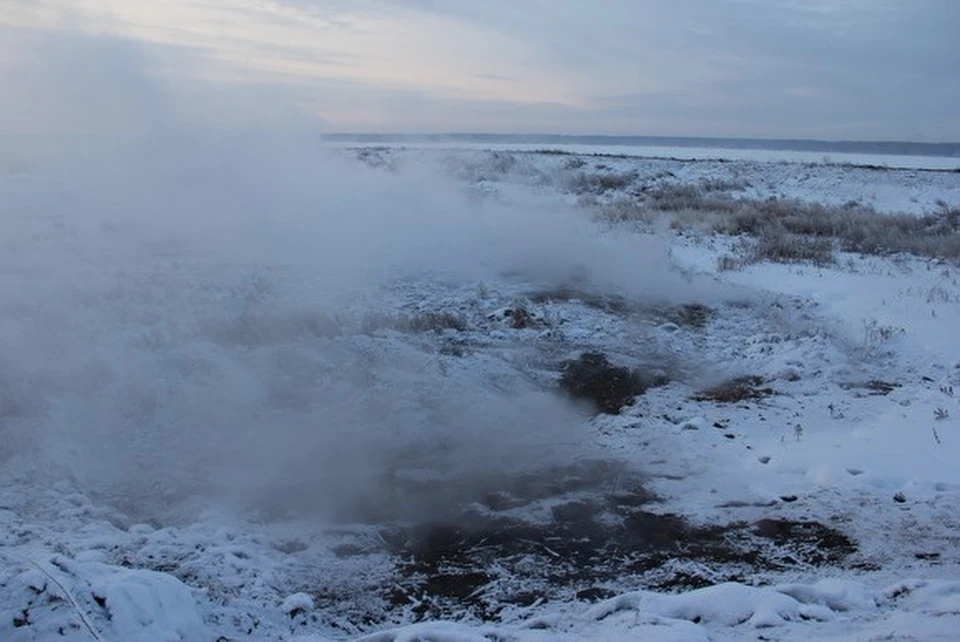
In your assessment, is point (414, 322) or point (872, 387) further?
point (414, 322)

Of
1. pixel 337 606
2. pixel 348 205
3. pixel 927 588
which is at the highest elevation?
pixel 348 205

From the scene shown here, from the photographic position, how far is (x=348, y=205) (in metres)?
15.1

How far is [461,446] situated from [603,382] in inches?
80.8

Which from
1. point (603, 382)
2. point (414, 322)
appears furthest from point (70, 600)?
point (414, 322)

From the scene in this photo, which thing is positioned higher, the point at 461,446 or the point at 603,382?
the point at 603,382

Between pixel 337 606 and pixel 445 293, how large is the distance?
6.67 m

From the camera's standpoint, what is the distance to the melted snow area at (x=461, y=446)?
404cm

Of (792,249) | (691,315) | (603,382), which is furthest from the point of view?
(792,249)

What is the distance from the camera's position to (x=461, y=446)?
258 inches

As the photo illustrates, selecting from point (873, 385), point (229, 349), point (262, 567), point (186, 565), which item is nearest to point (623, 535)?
point (262, 567)

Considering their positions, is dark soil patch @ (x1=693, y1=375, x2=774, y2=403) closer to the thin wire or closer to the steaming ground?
the steaming ground

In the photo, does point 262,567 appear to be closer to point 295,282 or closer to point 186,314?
point 186,314

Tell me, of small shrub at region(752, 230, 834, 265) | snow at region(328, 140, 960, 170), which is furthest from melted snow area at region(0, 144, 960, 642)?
snow at region(328, 140, 960, 170)

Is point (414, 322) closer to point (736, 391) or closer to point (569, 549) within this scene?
point (736, 391)
